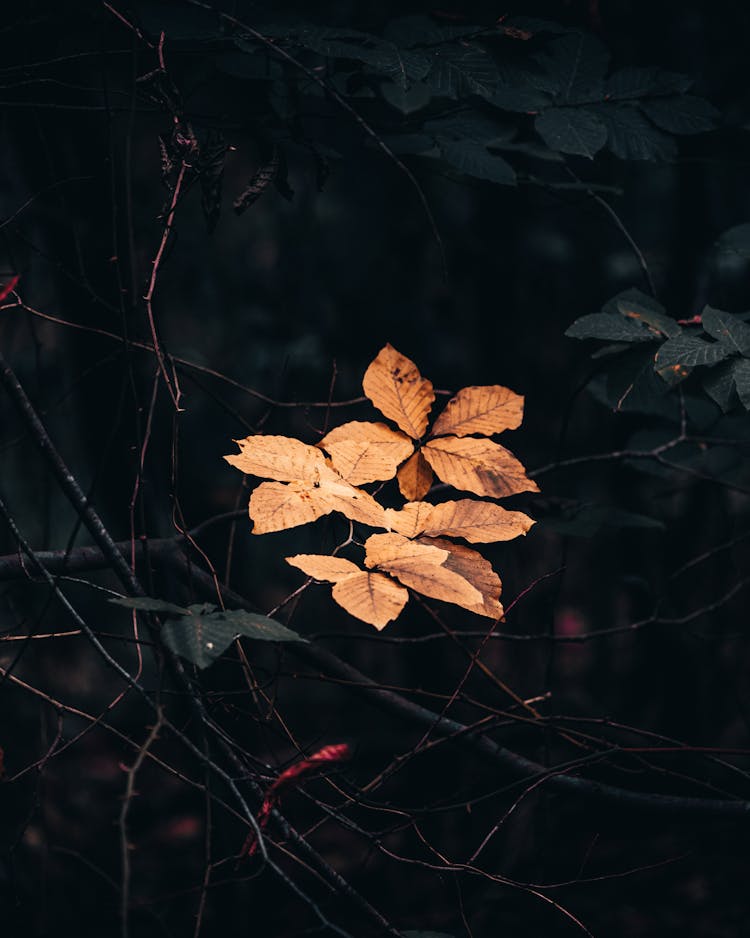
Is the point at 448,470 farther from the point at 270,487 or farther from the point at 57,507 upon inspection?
the point at 57,507

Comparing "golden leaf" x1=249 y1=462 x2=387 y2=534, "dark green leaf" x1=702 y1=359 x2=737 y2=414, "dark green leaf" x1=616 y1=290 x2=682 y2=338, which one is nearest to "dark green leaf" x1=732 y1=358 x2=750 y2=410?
"dark green leaf" x1=702 y1=359 x2=737 y2=414

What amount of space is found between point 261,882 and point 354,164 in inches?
106

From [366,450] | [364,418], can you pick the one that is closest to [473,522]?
[366,450]

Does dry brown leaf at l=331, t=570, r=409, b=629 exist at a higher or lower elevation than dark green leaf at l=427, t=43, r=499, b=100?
lower

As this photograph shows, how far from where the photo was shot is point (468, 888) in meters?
2.43

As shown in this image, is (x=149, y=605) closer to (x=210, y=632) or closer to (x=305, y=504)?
(x=210, y=632)

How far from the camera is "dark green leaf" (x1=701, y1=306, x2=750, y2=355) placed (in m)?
1.04

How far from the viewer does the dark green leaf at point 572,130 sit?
1.15 metres

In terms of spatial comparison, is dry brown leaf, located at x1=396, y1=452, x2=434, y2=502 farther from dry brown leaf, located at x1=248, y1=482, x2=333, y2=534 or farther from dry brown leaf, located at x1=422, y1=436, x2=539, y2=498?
dry brown leaf, located at x1=248, y1=482, x2=333, y2=534

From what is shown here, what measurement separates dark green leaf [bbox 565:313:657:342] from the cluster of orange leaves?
151 millimetres

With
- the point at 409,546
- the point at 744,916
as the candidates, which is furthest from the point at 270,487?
the point at 744,916

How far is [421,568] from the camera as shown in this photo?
0.81 metres

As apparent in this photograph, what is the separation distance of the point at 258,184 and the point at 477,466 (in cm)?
55

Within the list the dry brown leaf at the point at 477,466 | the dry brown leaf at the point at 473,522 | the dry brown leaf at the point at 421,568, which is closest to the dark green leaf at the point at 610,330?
the dry brown leaf at the point at 477,466
